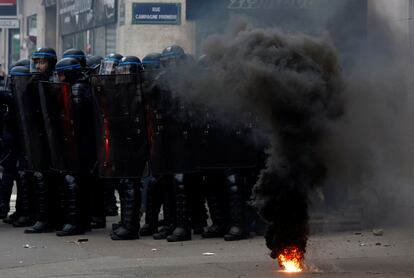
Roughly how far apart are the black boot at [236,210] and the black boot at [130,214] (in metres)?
0.96

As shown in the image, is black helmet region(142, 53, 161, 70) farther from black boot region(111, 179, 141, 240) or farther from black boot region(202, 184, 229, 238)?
black boot region(202, 184, 229, 238)

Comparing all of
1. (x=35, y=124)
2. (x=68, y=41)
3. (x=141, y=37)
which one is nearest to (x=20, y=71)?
(x=35, y=124)

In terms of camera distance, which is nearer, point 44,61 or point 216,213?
point 216,213

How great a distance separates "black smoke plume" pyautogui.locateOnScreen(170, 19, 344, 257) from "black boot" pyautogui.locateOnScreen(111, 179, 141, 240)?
9.66 ft

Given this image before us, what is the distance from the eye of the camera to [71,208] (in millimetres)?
11133

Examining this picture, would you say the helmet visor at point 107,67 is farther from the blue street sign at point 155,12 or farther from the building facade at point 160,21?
the blue street sign at point 155,12

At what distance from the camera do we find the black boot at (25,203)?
1202cm

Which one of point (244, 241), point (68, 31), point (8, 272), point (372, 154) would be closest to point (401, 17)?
point (372, 154)

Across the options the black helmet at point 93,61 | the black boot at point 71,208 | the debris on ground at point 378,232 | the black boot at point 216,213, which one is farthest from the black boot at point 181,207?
the black helmet at point 93,61

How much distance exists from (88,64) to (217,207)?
260 cm

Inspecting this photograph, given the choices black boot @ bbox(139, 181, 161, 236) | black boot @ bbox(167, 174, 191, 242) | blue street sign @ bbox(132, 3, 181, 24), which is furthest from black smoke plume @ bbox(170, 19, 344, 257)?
blue street sign @ bbox(132, 3, 181, 24)

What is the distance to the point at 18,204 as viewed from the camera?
1238 cm

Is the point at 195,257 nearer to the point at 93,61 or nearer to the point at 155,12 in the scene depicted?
the point at 93,61

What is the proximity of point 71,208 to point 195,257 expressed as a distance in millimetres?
2383
